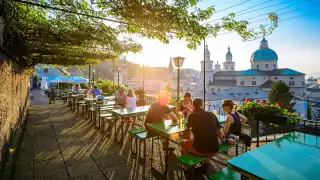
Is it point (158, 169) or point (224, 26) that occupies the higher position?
point (224, 26)

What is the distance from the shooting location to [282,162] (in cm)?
223

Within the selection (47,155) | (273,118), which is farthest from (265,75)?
(47,155)

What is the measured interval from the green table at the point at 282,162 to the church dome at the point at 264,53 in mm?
78697

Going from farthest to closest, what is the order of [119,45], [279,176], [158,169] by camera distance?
[119,45] → [158,169] → [279,176]

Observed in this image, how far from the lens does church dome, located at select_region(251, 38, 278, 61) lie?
6795 cm

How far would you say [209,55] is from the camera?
77.0 meters

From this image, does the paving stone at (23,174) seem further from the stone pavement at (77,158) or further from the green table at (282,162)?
the green table at (282,162)

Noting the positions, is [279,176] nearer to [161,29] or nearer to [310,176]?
[310,176]

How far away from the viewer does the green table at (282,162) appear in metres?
1.95

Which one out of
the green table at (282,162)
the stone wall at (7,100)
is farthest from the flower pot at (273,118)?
the stone wall at (7,100)

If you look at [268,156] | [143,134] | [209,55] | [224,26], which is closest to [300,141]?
[268,156]

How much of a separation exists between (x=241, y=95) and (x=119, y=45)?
215 feet

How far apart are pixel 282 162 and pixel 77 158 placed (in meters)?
4.54

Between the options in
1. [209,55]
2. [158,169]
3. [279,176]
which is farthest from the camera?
[209,55]
